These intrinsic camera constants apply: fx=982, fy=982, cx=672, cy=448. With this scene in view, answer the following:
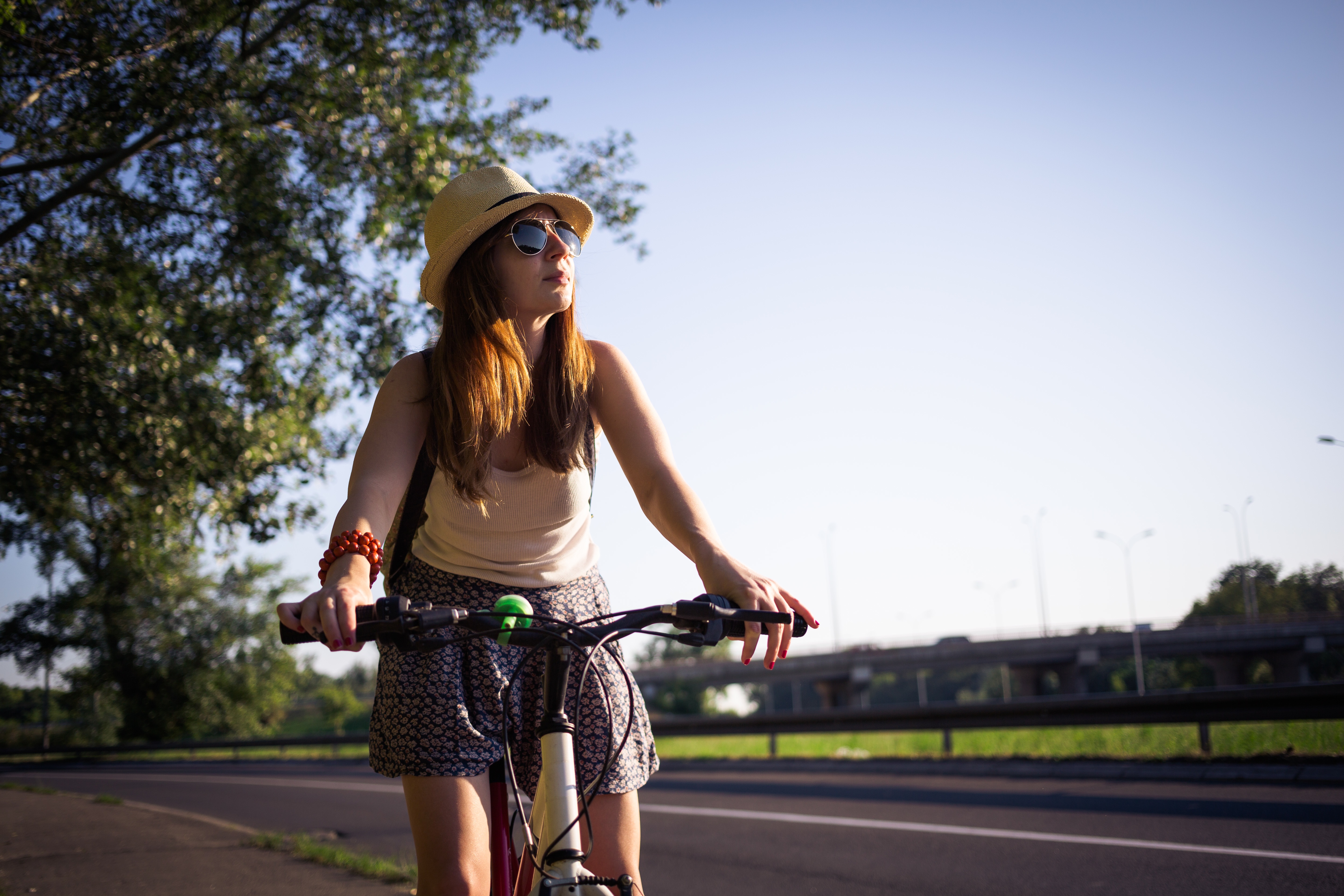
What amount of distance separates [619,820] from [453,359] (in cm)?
111

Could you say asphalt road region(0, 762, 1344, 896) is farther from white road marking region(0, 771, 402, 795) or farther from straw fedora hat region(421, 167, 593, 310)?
straw fedora hat region(421, 167, 593, 310)

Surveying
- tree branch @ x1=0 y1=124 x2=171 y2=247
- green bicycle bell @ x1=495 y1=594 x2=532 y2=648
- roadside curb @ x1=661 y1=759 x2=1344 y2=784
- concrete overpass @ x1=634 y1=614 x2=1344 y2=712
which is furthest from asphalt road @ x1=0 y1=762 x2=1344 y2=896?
concrete overpass @ x1=634 y1=614 x2=1344 y2=712

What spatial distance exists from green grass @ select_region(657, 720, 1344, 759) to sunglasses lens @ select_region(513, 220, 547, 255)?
344 inches

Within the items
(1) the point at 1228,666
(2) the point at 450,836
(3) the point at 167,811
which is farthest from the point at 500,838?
(1) the point at 1228,666

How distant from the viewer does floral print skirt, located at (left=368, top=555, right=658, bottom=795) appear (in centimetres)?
207

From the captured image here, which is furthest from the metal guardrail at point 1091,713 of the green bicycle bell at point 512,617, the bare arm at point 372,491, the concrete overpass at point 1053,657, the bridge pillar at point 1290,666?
the bridge pillar at point 1290,666

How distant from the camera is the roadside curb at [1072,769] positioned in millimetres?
8406

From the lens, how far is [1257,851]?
5922 millimetres

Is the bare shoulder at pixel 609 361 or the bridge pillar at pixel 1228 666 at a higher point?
the bare shoulder at pixel 609 361

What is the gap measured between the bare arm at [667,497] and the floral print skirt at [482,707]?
0.94 feet

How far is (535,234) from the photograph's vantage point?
2494 millimetres

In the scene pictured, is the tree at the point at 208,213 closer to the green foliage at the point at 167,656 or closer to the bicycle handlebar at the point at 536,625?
the bicycle handlebar at the point at 536,625

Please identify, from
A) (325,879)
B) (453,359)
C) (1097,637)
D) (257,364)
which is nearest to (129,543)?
(257,364)

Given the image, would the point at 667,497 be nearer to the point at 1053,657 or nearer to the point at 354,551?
the point at 354,551
